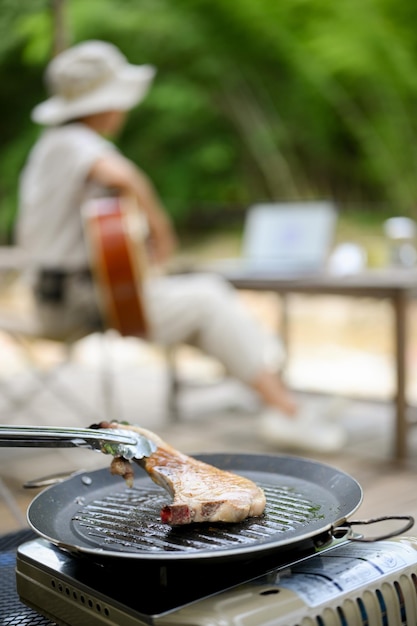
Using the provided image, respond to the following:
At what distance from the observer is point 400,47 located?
834 cm

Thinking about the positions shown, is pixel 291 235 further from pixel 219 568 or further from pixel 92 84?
pixel 219 568

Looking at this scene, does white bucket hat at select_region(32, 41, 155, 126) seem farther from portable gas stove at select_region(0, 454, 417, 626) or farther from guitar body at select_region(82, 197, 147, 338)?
portable gas stove at select_region(0, 454, 417, 626)

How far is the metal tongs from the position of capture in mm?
851

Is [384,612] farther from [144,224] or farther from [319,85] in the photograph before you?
[319,85]

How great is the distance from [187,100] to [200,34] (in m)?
1.22

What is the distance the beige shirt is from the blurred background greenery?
5.40 meters

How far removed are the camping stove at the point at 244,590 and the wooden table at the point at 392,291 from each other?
1663 mm

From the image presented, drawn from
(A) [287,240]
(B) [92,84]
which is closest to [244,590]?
(B) [92,84]

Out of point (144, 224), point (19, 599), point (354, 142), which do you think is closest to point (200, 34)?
point (354, 142)

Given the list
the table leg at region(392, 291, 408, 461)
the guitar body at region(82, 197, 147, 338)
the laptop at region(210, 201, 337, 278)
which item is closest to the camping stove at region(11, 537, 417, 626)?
the guitar body at region(82, 197, 147, 338)

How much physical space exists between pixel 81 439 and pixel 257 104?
38.2 ft

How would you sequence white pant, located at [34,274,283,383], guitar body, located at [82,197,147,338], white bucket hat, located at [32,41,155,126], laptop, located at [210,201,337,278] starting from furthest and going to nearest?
laptop, located at [210,201,337,278] → white bucket hat, located at [32,41,155,126] → white pant, located at [34,274,283,383] → guitar body, located at [82,197,147,338]

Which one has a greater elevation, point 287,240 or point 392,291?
point 287,240

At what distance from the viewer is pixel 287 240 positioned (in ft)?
10.7
